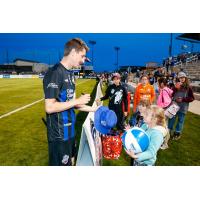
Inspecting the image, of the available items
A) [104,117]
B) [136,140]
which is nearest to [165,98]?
[104,117]

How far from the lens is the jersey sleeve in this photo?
10.1 ft

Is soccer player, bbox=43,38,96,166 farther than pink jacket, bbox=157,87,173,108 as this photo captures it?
No

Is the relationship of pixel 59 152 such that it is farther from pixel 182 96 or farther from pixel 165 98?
pixel 165 98

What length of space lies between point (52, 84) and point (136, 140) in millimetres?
1326

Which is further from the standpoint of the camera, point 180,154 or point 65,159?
point 180,154

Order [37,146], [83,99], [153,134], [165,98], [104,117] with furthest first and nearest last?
[165,98] < [37,146] < [104,117] < [153,134] < [83,99]

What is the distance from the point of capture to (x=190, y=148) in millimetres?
6727

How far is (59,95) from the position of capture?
3215 millimetres

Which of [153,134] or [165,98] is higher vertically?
[153,134]

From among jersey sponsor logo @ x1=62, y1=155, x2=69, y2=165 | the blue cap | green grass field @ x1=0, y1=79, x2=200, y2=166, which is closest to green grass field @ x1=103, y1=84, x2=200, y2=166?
green grass field @ x1=0, y1=79, x2=200, y2=166

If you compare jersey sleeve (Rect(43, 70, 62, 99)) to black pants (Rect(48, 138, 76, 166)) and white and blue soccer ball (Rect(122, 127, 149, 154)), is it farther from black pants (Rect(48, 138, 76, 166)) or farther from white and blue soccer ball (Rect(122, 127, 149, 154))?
white and blue soccer ball (Rect(122, 127, 149, 154))

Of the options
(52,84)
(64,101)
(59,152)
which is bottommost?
(59,152)
